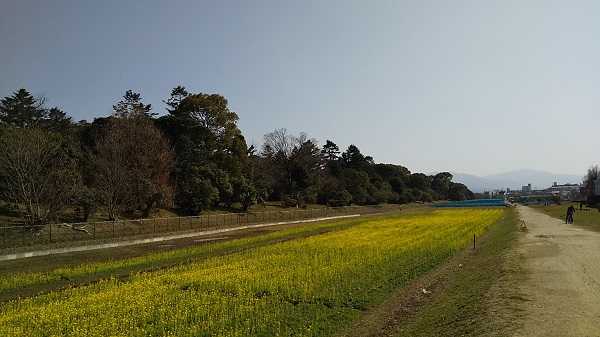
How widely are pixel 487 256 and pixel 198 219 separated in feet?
90.0

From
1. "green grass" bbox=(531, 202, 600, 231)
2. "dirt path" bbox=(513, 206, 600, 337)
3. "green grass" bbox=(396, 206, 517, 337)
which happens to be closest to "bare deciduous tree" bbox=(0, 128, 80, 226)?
"green grass" bbox=(396, 206, 517, 337)

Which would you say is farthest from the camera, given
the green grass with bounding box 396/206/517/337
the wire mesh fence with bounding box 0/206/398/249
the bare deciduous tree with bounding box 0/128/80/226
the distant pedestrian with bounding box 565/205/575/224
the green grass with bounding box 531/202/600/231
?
the distant pedestrian with bounding box 565/205/575/224

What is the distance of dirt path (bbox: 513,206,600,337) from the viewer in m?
9.64

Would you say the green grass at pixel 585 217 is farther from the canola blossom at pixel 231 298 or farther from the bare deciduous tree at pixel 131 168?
the bare deciduous tree at pixel 131 168

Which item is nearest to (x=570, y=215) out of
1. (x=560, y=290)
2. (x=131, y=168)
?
(x=560, y=290)

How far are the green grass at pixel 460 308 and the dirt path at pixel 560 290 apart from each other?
0.98 meters

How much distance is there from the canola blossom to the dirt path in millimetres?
4242

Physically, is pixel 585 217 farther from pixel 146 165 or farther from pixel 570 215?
pixel 146 165

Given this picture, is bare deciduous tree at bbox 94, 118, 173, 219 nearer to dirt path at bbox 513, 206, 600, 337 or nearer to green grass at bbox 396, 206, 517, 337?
green grass at bbox 396, 206, 517, 337

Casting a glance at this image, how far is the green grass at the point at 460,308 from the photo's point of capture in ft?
33.6

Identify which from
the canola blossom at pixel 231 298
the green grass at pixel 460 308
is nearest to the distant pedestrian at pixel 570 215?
the canola blossom at pixel 231 298

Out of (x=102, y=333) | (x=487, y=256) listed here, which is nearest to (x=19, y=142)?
(x=102, y=333)

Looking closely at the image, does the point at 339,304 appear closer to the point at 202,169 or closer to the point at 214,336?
the point at 214,336

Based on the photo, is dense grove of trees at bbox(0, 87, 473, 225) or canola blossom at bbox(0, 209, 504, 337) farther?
dense grove of trees at bbox(0, 87, 473, 225)
